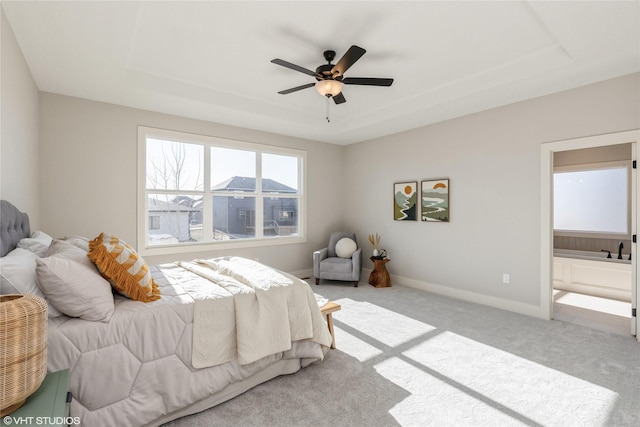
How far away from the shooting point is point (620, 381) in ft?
7.32

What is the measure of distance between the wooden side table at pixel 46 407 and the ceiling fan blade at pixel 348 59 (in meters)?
2.51

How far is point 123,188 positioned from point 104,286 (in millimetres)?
2586

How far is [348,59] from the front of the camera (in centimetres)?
247

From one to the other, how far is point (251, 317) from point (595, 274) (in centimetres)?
501

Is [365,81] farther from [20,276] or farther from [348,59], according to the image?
[20,276]

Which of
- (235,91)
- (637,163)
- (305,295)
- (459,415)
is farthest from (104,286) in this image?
(637,163)

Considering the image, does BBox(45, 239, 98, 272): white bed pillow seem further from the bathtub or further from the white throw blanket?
the bathtub

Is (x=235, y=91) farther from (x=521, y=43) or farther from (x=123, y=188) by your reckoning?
(x=521, y=43)

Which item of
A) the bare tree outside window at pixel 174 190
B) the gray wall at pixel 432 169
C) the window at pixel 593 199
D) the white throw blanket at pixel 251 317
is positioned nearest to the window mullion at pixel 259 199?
the gray wall at pixel 432 169

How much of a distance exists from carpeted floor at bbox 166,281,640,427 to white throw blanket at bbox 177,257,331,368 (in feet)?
1.03

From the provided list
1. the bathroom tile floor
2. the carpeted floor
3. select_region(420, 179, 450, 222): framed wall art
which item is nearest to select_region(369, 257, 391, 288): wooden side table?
select_region(420, 179, 450, 222): framed wall art

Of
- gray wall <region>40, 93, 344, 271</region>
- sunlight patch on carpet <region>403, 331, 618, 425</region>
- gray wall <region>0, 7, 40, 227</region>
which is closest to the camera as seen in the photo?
sunlight patch on carpet <region>403, 331, 618, 425</region>

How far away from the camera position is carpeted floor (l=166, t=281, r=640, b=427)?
1.87 meters

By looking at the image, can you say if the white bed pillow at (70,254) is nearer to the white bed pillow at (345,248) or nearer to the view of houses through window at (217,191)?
the view of houses through window at (217,191)
